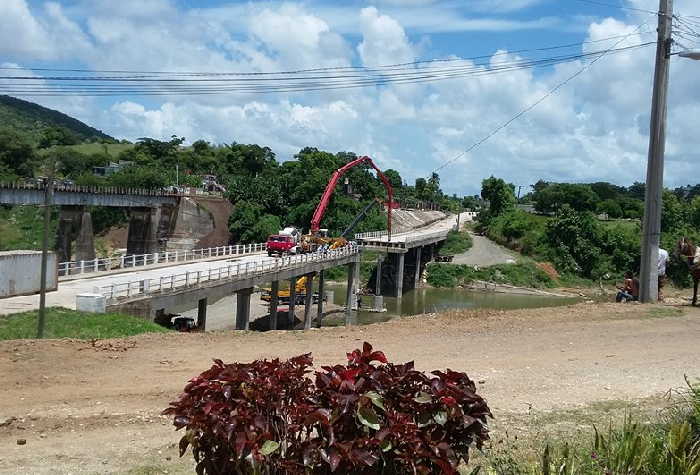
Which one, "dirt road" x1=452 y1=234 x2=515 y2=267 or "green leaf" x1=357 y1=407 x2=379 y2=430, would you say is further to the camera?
"dirt road" x1=452 y1=234 x2=515 y2=267

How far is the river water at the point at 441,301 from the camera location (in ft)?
207

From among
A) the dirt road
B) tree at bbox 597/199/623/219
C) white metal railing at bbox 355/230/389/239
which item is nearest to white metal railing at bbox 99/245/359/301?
white metal railing at bbox 355/230/389/239

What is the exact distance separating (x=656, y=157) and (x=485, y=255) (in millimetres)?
70732

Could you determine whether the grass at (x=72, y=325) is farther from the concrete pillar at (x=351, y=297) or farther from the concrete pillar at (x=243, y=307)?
the concrete pillar at (x=351, y=297)

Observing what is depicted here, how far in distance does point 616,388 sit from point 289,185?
8480 centimetres

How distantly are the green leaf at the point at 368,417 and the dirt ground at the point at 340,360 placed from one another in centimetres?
300

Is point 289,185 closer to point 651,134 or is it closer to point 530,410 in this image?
point 651,134

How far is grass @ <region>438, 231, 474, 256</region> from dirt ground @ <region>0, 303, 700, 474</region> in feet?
243

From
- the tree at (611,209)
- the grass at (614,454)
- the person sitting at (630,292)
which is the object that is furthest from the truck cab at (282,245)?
the tree at (611,209)

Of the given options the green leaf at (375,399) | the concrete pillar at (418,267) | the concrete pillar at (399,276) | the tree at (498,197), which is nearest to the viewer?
the green leaf at (375,399)

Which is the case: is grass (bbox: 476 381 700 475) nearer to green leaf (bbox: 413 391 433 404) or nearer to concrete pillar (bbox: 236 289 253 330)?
green leaf (bbox: 413 391 433 404)

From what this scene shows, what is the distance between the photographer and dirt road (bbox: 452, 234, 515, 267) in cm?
8688

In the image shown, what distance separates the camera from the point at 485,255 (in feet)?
294

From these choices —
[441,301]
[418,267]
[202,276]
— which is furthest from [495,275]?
[202,276]
